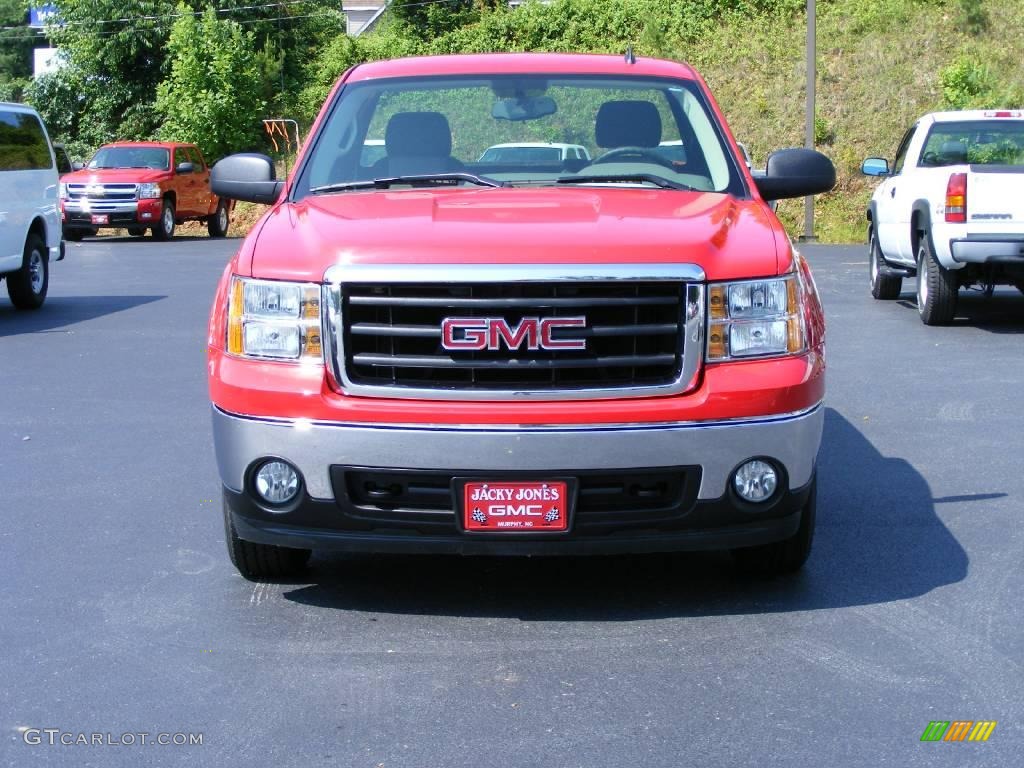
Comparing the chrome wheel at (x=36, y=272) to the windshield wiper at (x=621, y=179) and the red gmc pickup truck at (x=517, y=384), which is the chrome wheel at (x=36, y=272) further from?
the red gmc pickup truck at (x=517, y=384)

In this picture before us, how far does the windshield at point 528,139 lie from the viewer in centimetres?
591

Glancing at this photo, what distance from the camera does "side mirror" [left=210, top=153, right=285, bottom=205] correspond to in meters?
6.22

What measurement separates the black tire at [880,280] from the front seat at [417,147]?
10.3m

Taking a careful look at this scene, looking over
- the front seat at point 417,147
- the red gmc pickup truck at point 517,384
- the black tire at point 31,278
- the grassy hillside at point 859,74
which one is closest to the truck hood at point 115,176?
the grassy hillside at point 859,74

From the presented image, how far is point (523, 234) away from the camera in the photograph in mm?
4680

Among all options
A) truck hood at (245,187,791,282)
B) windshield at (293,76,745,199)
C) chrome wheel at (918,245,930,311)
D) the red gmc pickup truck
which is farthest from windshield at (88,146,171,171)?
the red gmc pickup truck

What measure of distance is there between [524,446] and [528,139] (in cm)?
248

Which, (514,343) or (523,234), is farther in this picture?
(523,234)

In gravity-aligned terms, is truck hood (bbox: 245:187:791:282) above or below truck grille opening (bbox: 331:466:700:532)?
above

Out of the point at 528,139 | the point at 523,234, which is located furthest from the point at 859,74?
the point at 523,234

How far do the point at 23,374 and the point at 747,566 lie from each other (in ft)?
23.5

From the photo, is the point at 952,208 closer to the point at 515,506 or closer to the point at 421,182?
the point at 421,182

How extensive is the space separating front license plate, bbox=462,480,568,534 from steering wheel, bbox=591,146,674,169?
1.90 metres

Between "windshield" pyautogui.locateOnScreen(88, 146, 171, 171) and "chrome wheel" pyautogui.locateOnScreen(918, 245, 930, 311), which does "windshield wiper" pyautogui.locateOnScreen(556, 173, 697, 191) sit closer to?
"chrome wheel" pyautogui.locateOnScreen(918, 245, 930, 311)
